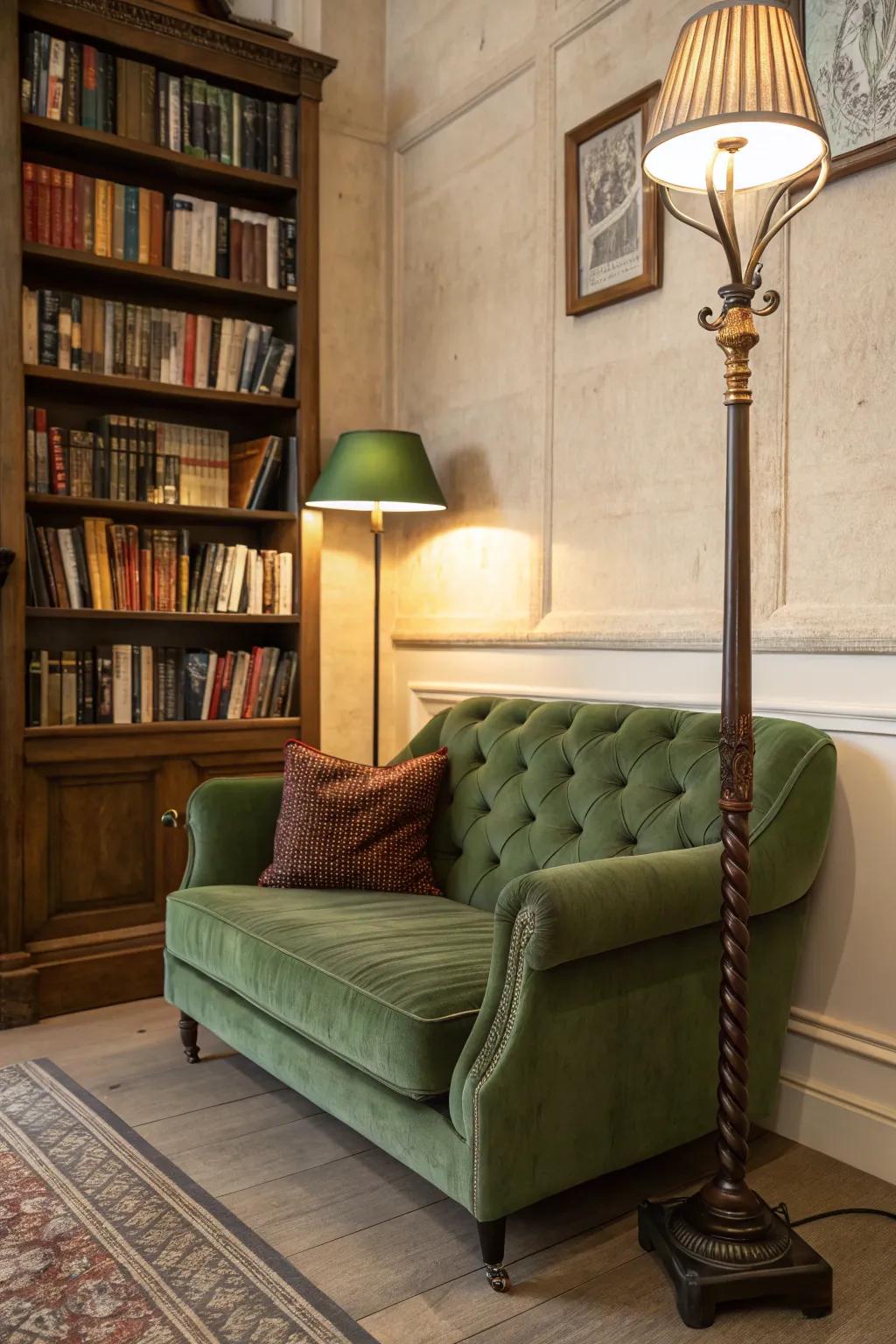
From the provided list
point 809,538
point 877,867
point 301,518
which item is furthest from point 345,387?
point 877,867

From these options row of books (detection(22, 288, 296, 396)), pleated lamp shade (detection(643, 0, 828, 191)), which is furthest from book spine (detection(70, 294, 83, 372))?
pleated lamp shade (detection(643, 0, 828, 191))

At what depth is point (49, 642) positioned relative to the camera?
127 inches

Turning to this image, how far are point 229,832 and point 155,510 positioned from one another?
1.02 meters

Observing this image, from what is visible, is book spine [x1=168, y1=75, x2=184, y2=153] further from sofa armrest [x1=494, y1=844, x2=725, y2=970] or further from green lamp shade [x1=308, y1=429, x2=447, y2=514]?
sofa armrest [x1=494, y1=844, x2=725, y2=970]

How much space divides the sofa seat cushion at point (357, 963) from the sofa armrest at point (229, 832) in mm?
72

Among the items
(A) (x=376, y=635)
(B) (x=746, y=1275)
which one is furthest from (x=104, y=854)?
(B) (x=746, y=1275)

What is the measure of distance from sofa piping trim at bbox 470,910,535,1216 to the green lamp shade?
64.3 inches

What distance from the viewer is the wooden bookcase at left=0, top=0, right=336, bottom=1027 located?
2914mm

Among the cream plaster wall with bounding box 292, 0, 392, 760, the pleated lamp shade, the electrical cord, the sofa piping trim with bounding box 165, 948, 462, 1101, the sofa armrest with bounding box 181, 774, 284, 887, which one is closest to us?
the pleated lamp shade

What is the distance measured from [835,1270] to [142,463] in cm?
259

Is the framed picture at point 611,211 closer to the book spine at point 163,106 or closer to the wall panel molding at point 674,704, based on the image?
the wall panel molding at point 674,704

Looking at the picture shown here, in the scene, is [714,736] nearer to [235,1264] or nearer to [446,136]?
[235,1264]

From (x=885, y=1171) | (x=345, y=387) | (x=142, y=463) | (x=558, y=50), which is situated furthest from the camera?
(x=345, y=387)

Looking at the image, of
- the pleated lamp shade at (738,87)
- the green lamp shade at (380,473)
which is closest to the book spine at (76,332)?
the green lamp shade at (380,473)
